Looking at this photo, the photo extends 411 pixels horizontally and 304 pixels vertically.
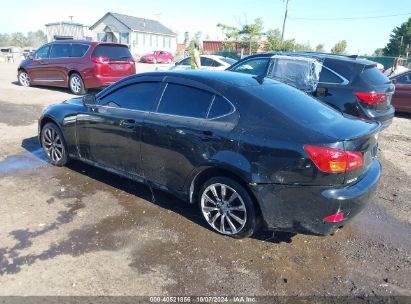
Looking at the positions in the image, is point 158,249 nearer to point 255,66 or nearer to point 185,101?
point 185,101

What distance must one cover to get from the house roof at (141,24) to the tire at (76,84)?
3669 cm

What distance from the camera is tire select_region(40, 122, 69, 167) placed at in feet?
17.0

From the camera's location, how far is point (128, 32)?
4569 centimetres

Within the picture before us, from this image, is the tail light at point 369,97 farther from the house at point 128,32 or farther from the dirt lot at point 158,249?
the house at point 128,32

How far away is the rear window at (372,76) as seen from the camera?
6429mm

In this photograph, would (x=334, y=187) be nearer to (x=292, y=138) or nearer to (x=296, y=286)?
(x=292, y=138)

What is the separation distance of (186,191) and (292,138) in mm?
1361

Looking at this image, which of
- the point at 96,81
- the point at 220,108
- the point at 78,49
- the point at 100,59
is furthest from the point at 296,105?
the point at 78,49

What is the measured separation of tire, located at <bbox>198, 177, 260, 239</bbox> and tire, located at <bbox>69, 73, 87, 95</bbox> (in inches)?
363

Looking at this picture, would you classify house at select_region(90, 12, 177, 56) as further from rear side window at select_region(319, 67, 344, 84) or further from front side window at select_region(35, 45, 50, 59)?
rear side window at select_region(319, 67, 344, 84)

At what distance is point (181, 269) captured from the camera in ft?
10.2

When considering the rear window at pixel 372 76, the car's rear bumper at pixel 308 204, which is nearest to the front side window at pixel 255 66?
the rear window at pixel 372 76

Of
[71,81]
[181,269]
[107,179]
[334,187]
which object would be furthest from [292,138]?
[71,81]

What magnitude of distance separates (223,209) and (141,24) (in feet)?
166
